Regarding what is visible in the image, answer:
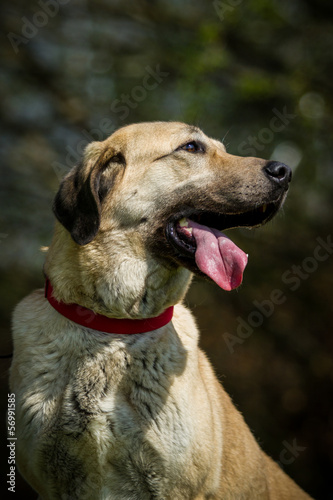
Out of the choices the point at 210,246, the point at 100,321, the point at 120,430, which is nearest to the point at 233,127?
the point at 210,246

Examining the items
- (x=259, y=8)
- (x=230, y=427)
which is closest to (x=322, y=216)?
(x=259, y=8)

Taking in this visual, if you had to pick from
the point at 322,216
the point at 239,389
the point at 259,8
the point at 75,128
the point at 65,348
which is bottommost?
the point at 239,389

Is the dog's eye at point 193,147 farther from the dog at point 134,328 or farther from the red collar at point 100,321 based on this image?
the red collar at point 100,321

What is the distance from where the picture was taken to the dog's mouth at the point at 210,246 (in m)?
2.76

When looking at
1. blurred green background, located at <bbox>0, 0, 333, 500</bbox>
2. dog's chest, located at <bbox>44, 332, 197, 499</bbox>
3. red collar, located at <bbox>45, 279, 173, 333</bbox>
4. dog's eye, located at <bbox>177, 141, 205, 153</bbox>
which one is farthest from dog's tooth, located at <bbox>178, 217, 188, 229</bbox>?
blurred green background, located at <bbox>0, 0, 333, 500</bbox>

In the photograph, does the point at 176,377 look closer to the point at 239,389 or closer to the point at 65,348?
the point at 65,348

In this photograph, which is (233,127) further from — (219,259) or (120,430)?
(120,430)

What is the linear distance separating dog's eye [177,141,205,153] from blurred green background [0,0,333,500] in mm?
3349

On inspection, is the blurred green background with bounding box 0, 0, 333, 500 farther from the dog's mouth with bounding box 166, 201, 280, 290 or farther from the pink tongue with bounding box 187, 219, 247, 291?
the pink tongue with bounding box 187, 219, 247, 291

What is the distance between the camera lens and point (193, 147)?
3.17 metres

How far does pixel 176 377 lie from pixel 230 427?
2.23 feet

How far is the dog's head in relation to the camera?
2.81 m

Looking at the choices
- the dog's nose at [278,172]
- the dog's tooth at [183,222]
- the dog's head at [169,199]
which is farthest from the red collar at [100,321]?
the dog's nose at [278,172]

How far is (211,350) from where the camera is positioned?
22.0 ft
